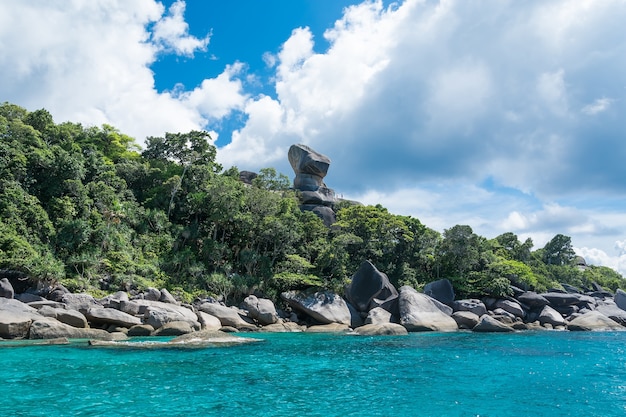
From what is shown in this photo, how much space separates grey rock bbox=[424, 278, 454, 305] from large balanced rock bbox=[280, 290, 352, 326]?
7.88 meters

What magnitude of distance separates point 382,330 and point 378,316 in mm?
2917

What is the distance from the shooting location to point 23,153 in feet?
100

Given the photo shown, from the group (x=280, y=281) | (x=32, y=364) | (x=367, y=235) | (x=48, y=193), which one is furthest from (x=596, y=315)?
(x=48, y=193)

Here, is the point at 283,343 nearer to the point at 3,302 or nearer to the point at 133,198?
the point at 3,302

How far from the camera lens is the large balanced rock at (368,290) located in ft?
110

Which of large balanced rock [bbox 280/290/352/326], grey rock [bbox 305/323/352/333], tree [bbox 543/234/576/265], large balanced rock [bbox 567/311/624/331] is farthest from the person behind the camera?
tree [bbox 543/234/576/265]

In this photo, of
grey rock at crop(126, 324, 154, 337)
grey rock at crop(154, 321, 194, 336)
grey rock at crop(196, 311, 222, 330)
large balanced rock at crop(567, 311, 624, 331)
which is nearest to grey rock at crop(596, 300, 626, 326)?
Result: large balanced rock at crop(567, 311, 624, 331)

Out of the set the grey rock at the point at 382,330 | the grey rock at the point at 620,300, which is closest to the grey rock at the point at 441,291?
the grey rock at the point at 382,330

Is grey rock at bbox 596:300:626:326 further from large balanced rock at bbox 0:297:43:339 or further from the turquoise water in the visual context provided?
large balanced rock at bbox 0:297:43:339

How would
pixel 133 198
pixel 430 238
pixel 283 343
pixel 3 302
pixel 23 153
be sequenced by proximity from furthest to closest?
1. pixel 430 238
2. pixel 133 198
3. pixel 23 153
4. pixel 283 343
5. pixel 3 302

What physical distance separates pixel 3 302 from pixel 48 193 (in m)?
13.1

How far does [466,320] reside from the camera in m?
32.0

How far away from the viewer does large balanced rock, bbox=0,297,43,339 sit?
Result: 18.6 m

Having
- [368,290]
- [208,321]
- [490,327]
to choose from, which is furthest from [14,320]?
[490,327]
